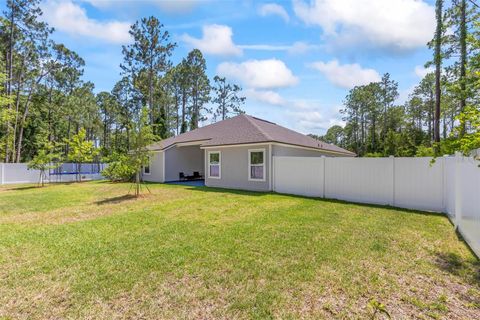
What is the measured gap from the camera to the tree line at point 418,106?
15078 millimetres

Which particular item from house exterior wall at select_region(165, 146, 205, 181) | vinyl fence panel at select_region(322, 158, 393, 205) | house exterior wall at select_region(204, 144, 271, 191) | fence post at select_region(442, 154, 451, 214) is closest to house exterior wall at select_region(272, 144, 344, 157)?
house exterior wall at select_region(204, 144, 271, 191)

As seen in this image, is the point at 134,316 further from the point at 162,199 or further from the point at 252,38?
the point at 252,38

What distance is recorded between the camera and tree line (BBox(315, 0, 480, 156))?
15078 millimetres

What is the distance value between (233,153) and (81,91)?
97.5 ft

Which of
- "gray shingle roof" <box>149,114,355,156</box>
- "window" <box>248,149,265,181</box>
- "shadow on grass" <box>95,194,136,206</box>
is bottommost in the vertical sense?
"shadow on grass" <box>95,194,136,206</box>

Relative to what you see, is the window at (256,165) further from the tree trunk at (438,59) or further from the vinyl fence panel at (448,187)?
the tree trunk at (438,59)

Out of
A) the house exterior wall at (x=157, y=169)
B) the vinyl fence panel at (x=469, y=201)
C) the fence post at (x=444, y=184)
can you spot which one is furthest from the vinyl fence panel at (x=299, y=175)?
the house exterior wall at (x=157, y=169)

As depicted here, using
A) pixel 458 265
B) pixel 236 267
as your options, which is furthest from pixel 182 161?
pixel 458 265

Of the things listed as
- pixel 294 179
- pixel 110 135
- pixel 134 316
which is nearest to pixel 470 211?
pixel 134 316

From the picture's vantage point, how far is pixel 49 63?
27203mm

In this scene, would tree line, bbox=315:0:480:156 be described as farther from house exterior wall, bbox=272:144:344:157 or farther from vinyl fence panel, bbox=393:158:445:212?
house exterior wall, bbox=272:144:344:157

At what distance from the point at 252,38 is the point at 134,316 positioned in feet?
39.8

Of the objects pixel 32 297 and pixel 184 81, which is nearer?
pixel 32 297

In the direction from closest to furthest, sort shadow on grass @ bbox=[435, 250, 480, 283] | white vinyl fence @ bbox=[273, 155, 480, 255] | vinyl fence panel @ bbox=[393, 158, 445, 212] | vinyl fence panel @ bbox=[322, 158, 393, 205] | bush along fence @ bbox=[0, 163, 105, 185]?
shadow on grass @ bbox=[435, 250, 480, 283]
white vinyl fence @ bbox=[273, 155, 480, 255]
vinyl fence panel @ bbox=[393, 158, 445, 212]
vinyl fence panel @ bbox=[322, 158, 393, 205]
bush along fence @ bbox=[0, 163, 105, 185]
